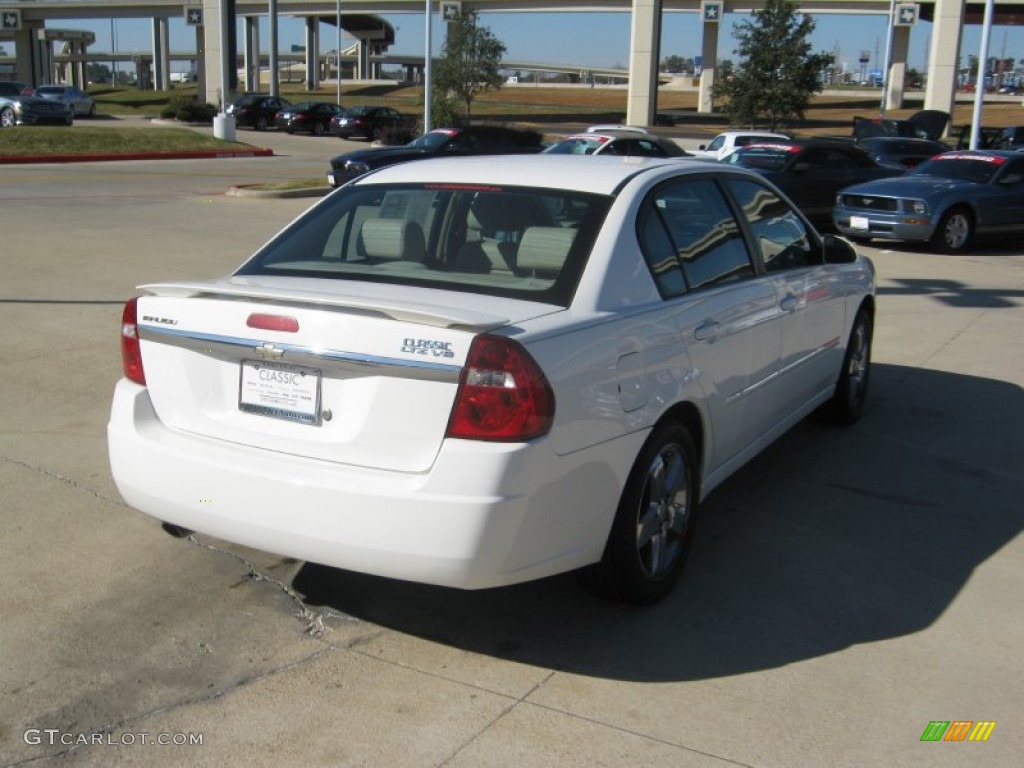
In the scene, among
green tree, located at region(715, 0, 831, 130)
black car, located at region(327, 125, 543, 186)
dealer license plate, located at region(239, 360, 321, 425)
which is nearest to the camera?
dealer license plate, located at region(239, 360, 321, 425)

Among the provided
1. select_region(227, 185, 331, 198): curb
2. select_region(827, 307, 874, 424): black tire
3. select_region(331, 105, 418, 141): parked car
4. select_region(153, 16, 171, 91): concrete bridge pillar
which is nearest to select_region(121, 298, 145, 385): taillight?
select_region(827, 307, 874, 424): black tire

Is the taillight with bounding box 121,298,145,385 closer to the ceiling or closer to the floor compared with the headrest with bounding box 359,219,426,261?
closer to the floor

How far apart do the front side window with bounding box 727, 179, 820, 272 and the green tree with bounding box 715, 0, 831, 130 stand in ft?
114

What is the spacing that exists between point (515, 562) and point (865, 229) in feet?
45.6

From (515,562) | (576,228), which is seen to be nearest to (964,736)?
(515,562)

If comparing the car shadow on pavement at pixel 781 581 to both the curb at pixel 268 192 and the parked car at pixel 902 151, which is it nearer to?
the curb at pixel 268 192

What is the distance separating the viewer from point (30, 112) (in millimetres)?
40500

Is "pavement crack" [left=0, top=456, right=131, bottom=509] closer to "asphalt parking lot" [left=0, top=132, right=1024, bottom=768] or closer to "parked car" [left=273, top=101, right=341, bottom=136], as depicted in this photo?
"asphalt parking lot" [left=0, top=132, right=1024, bottom=768]

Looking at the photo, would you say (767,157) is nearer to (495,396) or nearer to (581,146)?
(581,146)

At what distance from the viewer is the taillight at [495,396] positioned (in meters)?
3.57

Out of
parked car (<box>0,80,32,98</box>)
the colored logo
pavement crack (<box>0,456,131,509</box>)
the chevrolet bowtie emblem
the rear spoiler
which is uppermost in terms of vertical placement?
parked car (<box>0,80,32,98</box>)

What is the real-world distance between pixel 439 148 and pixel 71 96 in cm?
3587

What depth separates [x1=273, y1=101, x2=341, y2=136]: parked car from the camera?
47750 mm

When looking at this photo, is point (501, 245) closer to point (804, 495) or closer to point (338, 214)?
point (338, 214)
